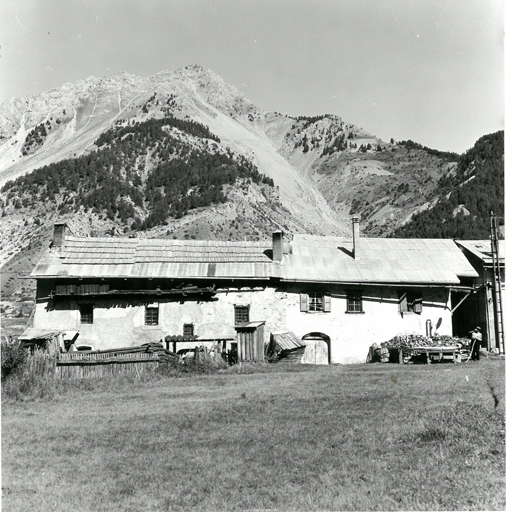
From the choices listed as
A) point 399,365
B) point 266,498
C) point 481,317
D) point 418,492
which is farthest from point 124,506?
point 481,317

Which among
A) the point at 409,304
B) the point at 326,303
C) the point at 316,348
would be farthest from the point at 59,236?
the point at 409,304

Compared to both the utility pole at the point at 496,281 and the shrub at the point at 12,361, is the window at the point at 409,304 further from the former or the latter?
the shrub at the point at 12,361

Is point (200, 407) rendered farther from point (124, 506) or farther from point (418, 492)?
point (418, 492)

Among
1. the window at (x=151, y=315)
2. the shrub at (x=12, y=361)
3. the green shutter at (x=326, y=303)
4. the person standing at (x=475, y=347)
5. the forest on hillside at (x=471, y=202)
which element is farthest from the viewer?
the forest on hillside at (x=471, y=202)

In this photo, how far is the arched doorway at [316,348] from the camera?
2728 centimetres

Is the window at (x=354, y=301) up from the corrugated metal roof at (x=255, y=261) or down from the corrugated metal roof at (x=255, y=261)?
down

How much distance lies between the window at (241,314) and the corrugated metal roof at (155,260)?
1.70m

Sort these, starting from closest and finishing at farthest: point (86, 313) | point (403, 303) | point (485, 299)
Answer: point (86, 313), point (403, 303), point (485, 299)

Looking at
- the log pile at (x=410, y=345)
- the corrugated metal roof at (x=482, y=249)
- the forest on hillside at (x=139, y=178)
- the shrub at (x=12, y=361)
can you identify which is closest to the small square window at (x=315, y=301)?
the log pile at (x=410, y=345)

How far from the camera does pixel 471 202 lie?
87.9m

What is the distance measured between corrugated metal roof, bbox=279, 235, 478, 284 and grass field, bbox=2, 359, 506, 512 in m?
12.2

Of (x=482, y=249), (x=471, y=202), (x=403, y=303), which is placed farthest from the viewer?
(x=471, y=202)

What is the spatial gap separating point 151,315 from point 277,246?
795 centimetres

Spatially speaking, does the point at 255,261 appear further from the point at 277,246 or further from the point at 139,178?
the point at 139,178
